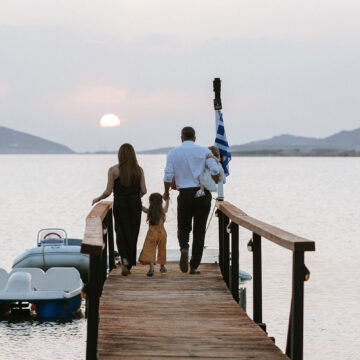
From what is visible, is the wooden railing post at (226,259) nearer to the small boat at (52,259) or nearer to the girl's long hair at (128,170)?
the girl's long hair at (128,170)

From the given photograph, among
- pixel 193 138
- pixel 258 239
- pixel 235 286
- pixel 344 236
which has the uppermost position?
pixel 193 138

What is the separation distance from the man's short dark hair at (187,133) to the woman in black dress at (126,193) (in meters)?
0.67

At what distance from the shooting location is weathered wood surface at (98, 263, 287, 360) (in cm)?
643

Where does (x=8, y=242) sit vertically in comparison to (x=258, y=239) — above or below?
below

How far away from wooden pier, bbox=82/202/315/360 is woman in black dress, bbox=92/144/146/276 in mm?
342

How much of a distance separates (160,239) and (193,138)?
1384mm

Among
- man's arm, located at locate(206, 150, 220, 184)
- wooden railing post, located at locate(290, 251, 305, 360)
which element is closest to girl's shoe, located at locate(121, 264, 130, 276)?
man's arm, located at locate(206, 150, 220, 184)

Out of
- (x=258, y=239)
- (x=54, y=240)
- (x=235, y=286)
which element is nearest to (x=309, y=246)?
(x=258, y=239)

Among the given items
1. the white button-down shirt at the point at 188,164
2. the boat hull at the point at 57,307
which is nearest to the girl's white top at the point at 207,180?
the white button-down shirt at the point at 188,164

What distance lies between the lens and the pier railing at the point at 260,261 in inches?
232

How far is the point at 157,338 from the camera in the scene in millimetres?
6875

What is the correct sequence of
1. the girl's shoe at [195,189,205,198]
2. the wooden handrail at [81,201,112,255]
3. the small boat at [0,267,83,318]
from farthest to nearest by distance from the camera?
the small boat at [0,267,83,318] < the girl's shoe at [195,189,205,198] < the wooden handrail at [81,201,112,255]

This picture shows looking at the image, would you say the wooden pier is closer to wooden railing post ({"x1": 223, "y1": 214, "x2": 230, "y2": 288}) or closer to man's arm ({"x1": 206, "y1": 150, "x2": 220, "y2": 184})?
wooden railing post ({"x1": 223, "y1": 214, "x2": 230, "y2": 288})

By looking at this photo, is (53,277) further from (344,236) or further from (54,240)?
(344,236)
